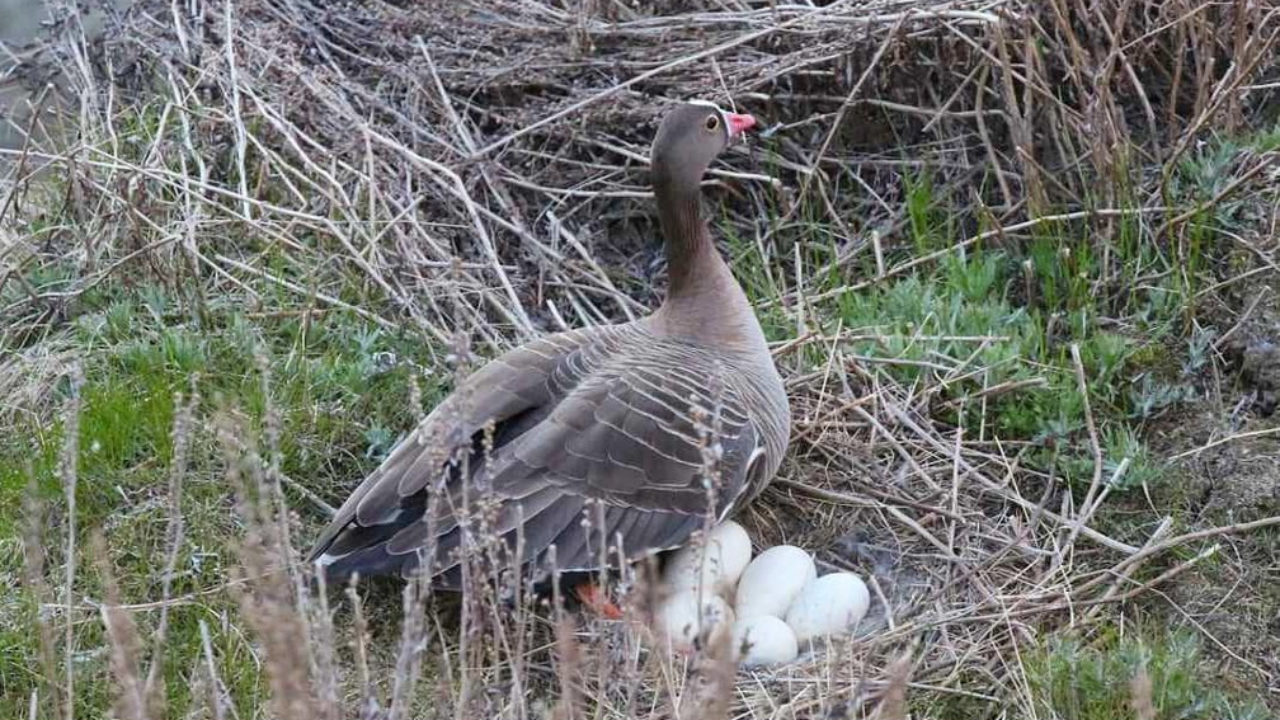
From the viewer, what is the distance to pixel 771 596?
13.7ft

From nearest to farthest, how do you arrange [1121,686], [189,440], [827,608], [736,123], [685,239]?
[1121,686], [827,608], [189,440], [685,239], [736,123]

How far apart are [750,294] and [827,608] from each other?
181 cm

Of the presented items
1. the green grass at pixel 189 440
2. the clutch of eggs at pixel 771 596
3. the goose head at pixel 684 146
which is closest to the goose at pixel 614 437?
the goose head at pixel 684 146

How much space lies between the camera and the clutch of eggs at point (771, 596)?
407cm

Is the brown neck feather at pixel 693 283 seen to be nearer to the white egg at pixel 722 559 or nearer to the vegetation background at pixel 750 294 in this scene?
the vegetation background at pixel 750 294

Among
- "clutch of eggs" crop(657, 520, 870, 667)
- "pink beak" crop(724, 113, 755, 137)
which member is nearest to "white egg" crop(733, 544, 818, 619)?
"clutch of eggs" crop(657, 520, 870, 667)

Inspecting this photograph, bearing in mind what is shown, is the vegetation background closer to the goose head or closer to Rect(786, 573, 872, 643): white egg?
Rect(786, 573, 872, 643): white egg

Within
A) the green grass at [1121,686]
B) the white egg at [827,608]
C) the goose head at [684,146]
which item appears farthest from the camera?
the goose head at [684,146]

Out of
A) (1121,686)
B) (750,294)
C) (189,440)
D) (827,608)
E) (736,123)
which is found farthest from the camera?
(750,294)

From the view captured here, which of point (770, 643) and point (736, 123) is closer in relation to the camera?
point (770, 643)

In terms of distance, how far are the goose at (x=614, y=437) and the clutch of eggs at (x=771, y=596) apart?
105 millimetres

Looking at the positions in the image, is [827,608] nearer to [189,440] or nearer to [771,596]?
[771,596]

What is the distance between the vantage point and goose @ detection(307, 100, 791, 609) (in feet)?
13.4

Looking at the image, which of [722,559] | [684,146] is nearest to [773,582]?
[722,559]
